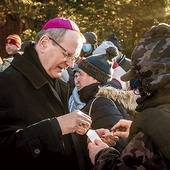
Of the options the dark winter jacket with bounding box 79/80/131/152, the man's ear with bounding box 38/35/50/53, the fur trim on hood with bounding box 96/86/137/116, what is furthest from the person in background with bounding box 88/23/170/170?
the fur trim on hood with bounding box 96/86/137/116

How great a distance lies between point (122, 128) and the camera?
11.7ft

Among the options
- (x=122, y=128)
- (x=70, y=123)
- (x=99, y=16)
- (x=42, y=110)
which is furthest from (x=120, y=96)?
(x=99, y=16)

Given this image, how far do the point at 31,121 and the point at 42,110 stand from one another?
141 mm

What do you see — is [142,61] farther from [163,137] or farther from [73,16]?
[73,16]

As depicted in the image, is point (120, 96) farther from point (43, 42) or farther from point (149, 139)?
point (149, 139)

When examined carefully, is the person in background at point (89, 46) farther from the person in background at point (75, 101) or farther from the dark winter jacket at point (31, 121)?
the dark winter jacket at point (31, 121)

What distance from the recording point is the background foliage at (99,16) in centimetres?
1433

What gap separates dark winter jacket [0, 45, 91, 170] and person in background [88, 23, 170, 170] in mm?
374

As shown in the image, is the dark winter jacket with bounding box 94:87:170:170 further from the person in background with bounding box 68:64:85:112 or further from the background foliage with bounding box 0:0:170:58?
the background foliage with bounding box 0:0:170:58

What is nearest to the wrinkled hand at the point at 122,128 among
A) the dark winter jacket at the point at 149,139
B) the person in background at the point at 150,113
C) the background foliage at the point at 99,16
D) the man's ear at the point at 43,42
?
the person in background at the point at 150,113

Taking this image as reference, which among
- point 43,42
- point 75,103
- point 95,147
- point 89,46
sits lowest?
point 89,46

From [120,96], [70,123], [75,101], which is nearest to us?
[70,123]

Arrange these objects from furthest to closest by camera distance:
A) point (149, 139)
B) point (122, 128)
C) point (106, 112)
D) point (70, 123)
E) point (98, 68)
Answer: point (98, 68) → point (106, 112) → point (122, 128) → point (70, 123) → point (149, 139)

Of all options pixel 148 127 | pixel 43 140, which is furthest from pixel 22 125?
pixel 148 127
